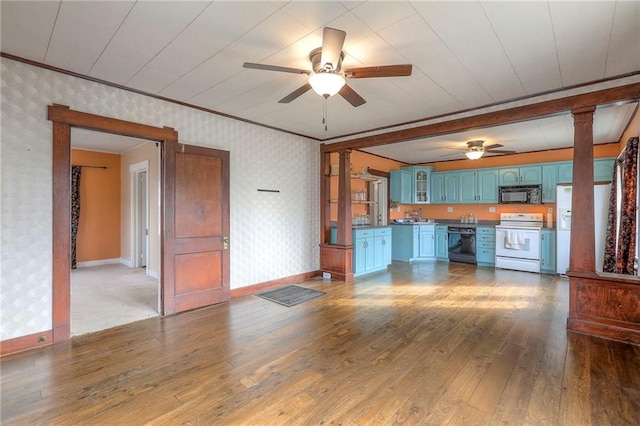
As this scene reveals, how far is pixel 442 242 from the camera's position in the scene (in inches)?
293

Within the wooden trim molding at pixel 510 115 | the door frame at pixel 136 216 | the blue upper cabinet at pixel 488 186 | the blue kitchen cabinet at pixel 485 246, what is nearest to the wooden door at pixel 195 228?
the wooden trim molding at pixel 510 115

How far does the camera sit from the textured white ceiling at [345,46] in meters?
2.07

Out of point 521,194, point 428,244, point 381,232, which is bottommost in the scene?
point 428,244

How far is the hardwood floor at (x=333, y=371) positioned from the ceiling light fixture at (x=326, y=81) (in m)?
2.28

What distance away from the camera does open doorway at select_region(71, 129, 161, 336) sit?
551 cm

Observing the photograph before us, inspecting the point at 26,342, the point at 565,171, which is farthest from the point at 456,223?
the point at 26,342

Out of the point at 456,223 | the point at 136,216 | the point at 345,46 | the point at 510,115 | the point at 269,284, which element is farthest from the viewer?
the point at 456,223

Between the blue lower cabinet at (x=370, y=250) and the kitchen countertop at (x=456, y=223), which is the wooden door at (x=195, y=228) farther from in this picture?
the kitchen countertop at (x=456, y=223)

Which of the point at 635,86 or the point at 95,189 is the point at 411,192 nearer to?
the point at 635,86

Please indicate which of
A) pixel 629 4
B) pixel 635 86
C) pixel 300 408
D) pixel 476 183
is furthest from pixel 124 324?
pixel 476 183

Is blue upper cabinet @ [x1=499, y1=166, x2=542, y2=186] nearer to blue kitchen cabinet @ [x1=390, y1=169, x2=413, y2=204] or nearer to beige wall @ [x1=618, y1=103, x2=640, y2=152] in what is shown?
beige wall @ [x1=618, y1=103, x2=640, y2=152]

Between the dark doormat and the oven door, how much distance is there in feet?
14.0

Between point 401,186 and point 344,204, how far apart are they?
110 inches

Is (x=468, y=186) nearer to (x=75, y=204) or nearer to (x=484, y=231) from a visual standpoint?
(x=484, y=231)
